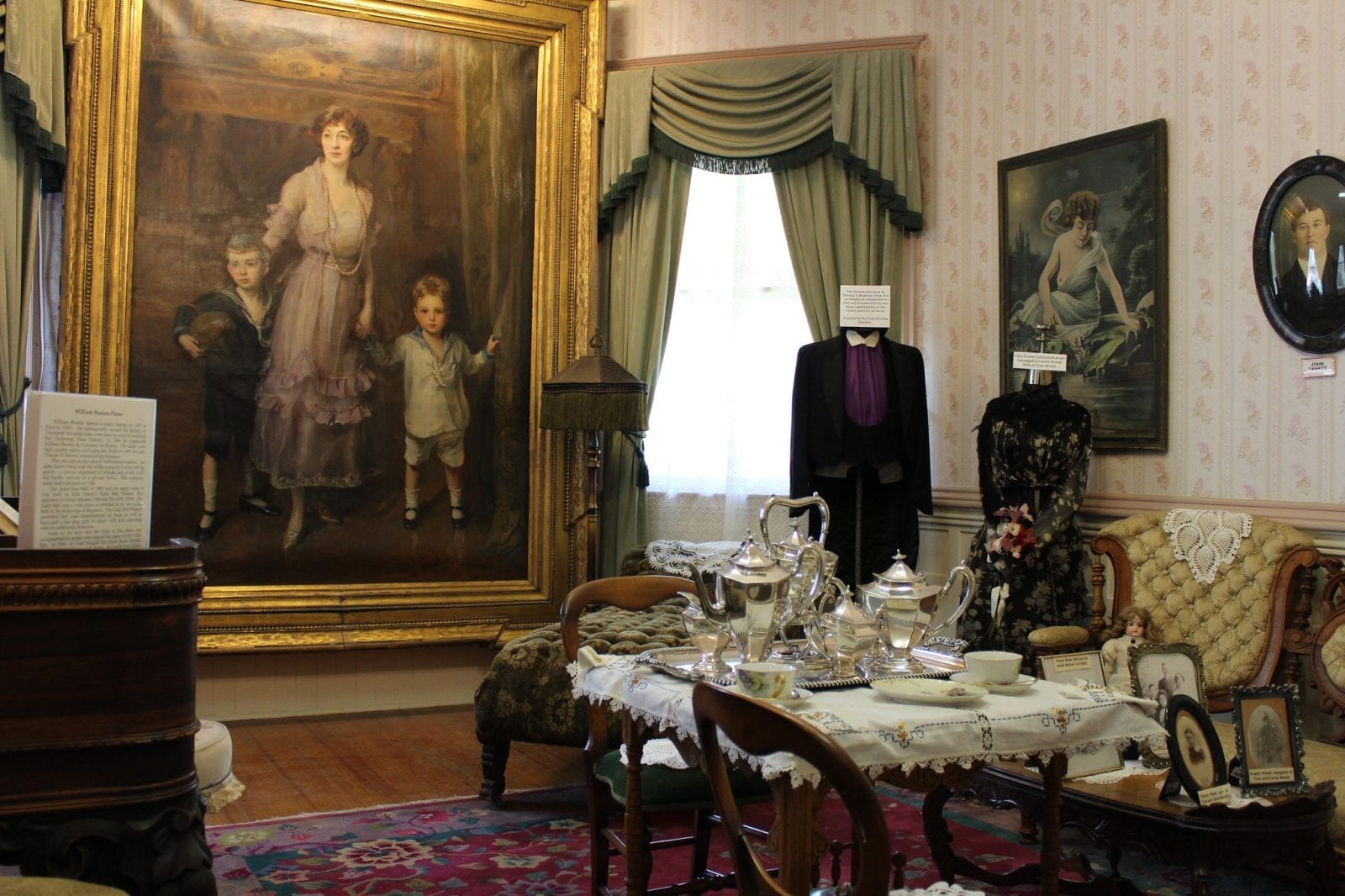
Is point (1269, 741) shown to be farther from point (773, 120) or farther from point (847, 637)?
point (773, 120)

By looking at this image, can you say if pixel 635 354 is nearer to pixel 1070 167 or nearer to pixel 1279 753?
pixel 1070 167

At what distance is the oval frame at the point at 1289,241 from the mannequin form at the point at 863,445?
5.79 feet

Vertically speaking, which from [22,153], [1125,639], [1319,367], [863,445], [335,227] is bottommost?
[1125,639]

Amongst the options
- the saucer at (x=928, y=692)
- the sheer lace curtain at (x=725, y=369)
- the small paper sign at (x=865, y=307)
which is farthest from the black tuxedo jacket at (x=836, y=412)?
the saucer at (x=928, y=692)

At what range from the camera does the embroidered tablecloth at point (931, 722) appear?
237 centimetres

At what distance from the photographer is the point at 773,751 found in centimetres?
193

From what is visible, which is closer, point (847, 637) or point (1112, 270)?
point (847, 637)

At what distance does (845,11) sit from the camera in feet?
22.5

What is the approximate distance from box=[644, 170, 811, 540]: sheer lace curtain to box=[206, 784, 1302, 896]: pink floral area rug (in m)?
2.43

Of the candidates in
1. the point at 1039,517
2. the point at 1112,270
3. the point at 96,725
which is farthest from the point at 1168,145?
the point at 96,725

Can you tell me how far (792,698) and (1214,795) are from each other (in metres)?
1.41

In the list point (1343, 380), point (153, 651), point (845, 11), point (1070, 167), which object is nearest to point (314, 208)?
point (845, 11)

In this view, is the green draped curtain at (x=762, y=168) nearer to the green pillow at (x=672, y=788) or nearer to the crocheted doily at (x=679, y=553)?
the crocheted doily at (x=679, y=553)

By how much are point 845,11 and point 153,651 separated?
220 inches
